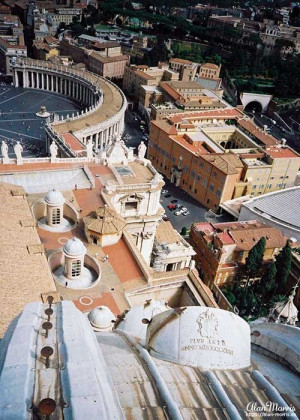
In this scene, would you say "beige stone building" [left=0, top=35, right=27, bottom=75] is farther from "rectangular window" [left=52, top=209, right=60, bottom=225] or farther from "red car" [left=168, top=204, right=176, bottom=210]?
"rectangular window" [left=52, top=209, right=60, bottom=225]

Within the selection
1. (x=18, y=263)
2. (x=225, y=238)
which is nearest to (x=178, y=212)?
(x=225, y=238)

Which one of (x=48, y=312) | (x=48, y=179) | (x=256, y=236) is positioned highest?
(x=48, y=312)

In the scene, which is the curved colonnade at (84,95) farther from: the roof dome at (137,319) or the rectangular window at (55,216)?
the roof dome at (137,319)

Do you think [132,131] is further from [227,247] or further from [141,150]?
[141,150]

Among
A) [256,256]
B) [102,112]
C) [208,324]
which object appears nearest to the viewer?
[208,324]

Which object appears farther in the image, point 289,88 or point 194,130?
point 289,88

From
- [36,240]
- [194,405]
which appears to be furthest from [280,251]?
[194,405]

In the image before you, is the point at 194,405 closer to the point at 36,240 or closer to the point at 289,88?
the point at 36,240

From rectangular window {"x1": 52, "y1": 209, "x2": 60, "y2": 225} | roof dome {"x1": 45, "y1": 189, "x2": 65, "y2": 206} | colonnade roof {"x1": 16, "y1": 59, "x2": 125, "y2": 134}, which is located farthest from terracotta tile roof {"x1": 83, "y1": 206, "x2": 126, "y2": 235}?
colonnade roof {"x1": 16, "y1": 59, "x2": 125, "y2": 134}
